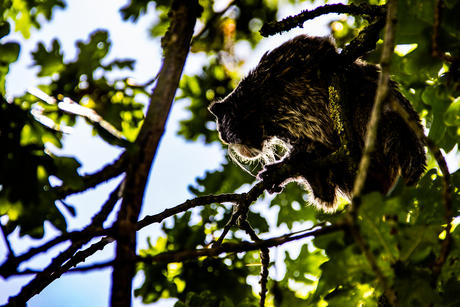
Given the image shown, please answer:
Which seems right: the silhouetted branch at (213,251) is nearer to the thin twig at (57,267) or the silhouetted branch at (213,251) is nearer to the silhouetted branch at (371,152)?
the silhouetted branch at (371,152)

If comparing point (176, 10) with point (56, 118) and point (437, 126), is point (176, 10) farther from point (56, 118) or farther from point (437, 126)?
point (56, 118)

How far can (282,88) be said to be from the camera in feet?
11.6

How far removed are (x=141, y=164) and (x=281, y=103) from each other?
252 centimetres

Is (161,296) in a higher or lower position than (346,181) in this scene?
lower

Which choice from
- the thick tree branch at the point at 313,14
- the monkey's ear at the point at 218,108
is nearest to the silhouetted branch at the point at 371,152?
the thick tree branch at the point at 313,14

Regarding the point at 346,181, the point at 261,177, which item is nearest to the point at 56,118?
the point at 261,177

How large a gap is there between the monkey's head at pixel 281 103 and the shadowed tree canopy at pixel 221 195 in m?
0.63

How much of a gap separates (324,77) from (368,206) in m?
1.91

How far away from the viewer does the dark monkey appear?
9.53 feet

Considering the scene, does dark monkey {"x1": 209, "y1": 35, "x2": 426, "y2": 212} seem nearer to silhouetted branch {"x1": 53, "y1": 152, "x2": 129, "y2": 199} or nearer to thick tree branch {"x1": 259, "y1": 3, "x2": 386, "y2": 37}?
thick tree branch {"x1": 259, "y1": 3, "x2": 386, "y2": 37}

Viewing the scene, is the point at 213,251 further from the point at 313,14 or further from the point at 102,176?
the point at 102,176

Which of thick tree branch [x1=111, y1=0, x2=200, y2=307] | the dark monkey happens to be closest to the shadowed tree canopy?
thick tree branch [x1=111, y1=0, x2=200, y2=307]

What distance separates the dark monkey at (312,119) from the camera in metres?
2.90

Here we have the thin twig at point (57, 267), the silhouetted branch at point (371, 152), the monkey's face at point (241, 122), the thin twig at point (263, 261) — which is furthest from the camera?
the monkey's face at point (241, 122)
